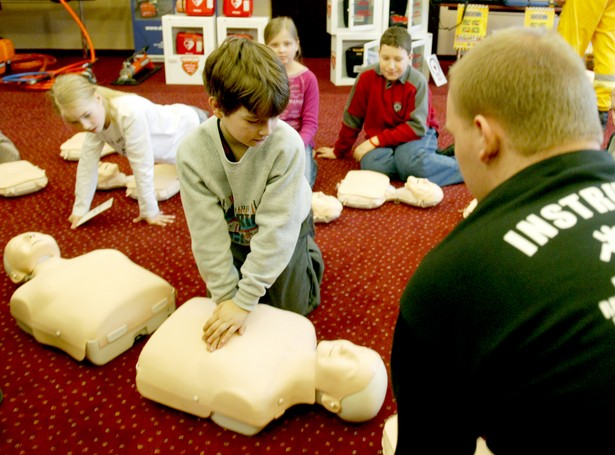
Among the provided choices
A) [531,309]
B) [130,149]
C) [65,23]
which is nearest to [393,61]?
[130,149]

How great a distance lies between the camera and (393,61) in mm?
2182

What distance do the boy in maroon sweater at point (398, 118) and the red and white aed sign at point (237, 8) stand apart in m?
1.63

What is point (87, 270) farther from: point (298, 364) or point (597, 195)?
point (597, 195)

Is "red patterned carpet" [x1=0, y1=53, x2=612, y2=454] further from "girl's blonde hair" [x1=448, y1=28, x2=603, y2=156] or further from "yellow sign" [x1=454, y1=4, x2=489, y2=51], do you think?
"yellow sign" [x1=454, y1=4, x2=489, y2=51]

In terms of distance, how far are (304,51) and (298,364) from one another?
3.74m

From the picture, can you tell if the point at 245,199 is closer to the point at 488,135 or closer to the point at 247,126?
the point at 247,126

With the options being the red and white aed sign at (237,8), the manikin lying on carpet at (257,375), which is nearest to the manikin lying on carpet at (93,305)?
the manikin lying on carpet at (257,375)

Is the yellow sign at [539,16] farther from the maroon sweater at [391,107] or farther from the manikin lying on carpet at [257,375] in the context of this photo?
the manikin lying on carpet at [257,375]

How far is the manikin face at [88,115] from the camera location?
5.61 feet

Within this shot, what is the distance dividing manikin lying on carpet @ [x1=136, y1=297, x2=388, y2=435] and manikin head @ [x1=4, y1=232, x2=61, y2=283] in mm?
544

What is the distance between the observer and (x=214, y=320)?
117 cm

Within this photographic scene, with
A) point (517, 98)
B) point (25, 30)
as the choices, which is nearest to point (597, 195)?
point (517, 98)

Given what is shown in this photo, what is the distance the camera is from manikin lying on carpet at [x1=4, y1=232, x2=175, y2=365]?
50.9 inches

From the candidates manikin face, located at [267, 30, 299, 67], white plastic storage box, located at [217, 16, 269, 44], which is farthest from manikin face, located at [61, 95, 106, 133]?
white plastic storage box, located at [217, 16, 269, 44]
